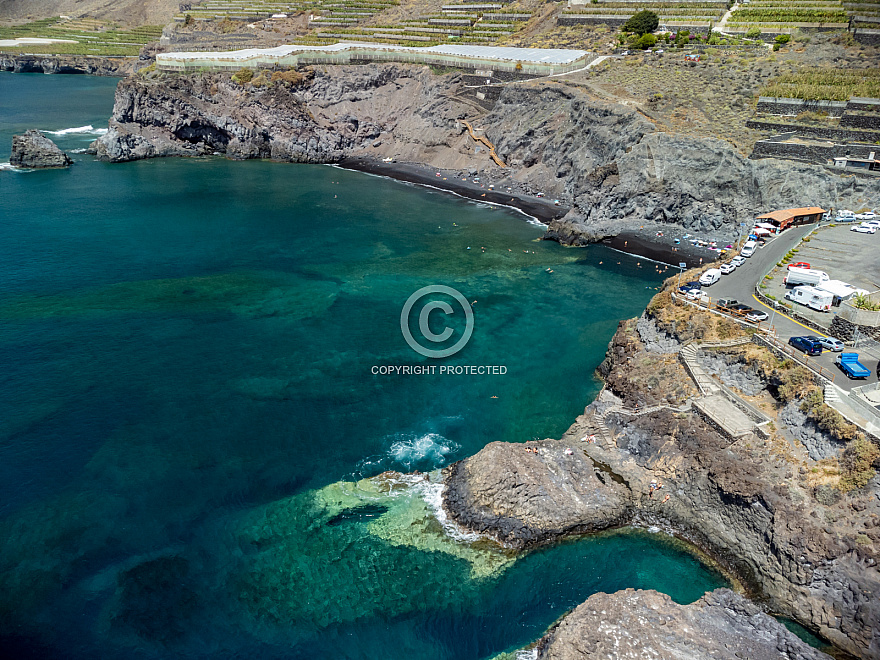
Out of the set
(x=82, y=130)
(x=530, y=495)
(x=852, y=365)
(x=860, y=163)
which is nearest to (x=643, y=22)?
(x=860, y=163)

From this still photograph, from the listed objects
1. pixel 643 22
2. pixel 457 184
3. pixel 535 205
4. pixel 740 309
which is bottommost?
pixel 535 205

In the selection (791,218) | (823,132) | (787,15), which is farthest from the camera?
(787,15)

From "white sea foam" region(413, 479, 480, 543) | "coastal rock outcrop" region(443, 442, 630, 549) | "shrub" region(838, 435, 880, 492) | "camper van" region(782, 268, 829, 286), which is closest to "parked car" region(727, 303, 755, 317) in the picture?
"camper van" region(782, 268, 829, 286)

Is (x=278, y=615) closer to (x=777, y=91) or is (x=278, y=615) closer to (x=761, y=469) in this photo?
(x=761, y=469)

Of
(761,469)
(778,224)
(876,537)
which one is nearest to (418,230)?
(778,224)

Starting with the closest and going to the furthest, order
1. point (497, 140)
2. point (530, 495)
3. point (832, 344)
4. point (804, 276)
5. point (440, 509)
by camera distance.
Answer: point (530, 495)
point (440, 509)
point (832, 344)
point (804, 276)
point (497, 140)

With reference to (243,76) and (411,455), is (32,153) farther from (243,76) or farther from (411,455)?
(411,455)

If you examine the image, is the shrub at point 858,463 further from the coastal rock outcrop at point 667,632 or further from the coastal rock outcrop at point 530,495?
the coastal rock outcrop at point 530,495
